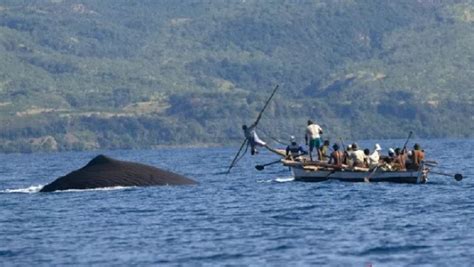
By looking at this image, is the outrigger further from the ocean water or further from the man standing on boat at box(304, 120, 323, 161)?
the man standing on boat at box(304, 120, 323, 161)

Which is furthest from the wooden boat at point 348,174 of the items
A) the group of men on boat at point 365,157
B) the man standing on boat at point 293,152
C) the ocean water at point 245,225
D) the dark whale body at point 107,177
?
the dark whale body at point 107,177

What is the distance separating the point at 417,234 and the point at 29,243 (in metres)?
12.9

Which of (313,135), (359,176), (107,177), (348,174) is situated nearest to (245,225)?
(107,177)

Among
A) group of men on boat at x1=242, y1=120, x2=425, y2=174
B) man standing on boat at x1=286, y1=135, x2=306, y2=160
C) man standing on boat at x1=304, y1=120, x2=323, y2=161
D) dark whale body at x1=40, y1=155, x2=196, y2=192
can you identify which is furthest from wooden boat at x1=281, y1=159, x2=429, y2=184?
A: dark whale body at x1=40, y1=155, x2=196, y2=192

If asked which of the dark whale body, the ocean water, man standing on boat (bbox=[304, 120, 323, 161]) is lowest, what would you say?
the ocean water

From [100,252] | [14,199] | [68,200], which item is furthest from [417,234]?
[14,199]

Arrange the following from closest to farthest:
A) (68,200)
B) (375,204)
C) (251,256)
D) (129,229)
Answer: (251,256) < (129,229) < (375,204) < (68,200)

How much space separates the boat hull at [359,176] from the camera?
79188mm

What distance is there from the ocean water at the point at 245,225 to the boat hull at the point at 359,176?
28.8 inches

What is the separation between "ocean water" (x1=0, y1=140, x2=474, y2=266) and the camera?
4728 centimetres

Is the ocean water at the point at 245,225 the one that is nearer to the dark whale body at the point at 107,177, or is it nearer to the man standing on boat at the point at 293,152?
the dark whale body at the point at 107,177

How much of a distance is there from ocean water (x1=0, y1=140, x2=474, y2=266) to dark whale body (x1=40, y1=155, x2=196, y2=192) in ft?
3.99

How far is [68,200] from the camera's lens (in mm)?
72250

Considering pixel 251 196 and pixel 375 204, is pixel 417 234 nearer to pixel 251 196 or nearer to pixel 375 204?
pixel 375 204
